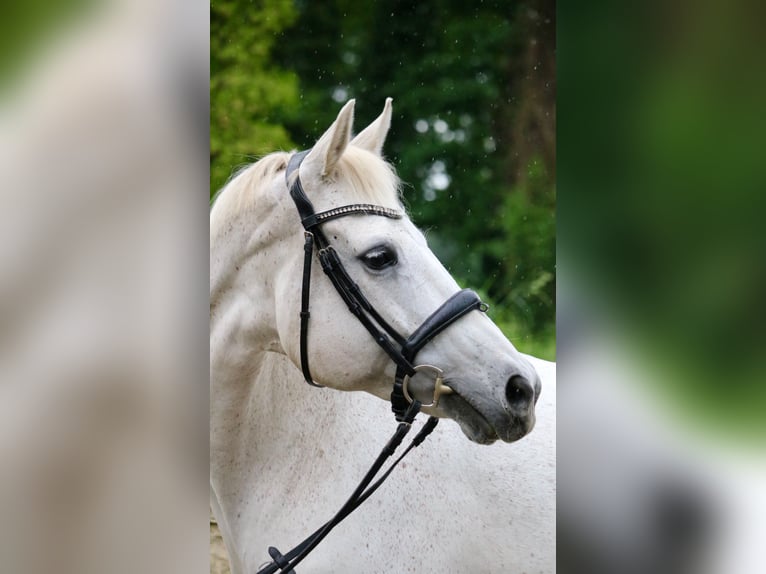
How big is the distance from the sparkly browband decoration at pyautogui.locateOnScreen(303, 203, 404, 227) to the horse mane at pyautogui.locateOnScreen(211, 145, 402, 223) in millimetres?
14

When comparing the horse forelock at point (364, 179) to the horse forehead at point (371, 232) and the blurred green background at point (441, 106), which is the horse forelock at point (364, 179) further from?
the blurred green background at point (441, 106)

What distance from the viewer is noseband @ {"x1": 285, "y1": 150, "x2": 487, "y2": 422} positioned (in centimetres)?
129

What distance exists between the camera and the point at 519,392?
130cm

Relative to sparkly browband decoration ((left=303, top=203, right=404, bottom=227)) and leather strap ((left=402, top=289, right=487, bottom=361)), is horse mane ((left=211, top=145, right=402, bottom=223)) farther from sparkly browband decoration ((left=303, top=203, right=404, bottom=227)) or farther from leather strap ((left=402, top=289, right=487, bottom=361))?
leather strap ((left=402, top=289, right=487, bottom=361))

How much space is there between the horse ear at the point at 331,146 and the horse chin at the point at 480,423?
508mm

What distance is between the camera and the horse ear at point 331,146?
1.31 m

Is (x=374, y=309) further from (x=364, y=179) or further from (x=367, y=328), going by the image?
(x=364, y=179)

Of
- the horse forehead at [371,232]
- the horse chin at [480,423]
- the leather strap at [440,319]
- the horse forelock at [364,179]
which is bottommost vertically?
the horse chin at [480,423]
